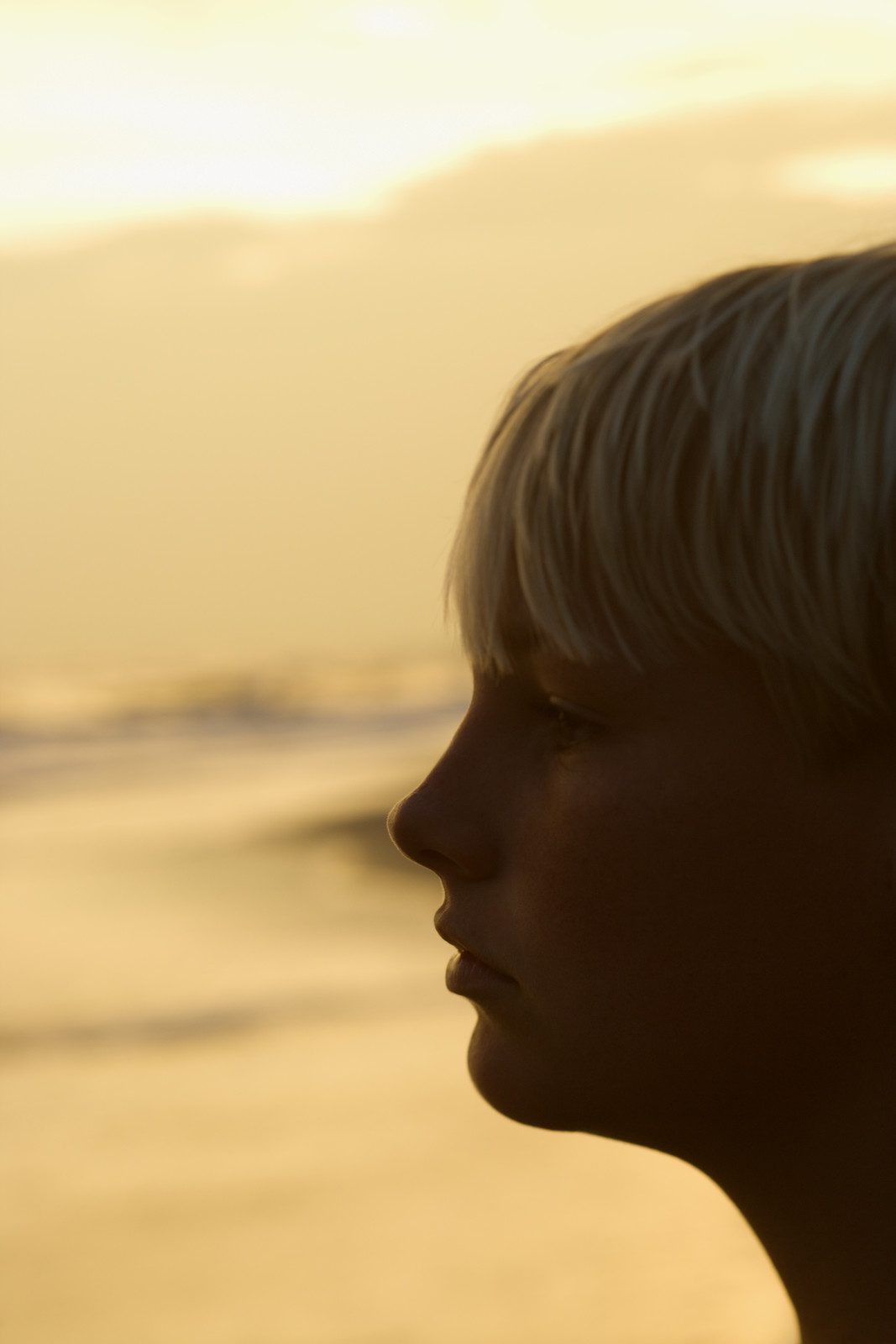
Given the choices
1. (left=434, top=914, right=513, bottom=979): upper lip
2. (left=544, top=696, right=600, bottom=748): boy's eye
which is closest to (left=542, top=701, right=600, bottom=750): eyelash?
(left=544, top=696, right=600, bottom=748): boy's eye

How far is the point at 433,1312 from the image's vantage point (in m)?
2.97

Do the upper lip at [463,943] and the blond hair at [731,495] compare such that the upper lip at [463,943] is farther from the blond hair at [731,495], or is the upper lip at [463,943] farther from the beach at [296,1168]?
the beach at [296,1168]

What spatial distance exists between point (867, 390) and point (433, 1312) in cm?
232

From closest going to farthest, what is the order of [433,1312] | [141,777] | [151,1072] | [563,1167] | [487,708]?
[487,708] < [433,1312] < [563,1167] < [151,1072] < [141,777]

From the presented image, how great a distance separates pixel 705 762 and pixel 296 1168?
2836mm

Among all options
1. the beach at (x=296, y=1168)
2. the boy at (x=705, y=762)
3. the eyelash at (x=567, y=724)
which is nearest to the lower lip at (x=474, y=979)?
the boy at (x=705, y=762)

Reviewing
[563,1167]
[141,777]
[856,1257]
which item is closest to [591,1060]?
[856,1257]

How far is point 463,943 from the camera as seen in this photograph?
121 cm

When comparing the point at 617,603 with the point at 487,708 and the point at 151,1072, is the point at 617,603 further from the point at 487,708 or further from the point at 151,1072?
the point at 151,1072

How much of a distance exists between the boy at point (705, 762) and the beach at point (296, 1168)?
1844mm

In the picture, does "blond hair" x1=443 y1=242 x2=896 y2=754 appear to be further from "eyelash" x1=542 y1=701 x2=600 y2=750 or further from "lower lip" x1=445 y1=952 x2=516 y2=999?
"lower lip" x1=445 y1=952 x2=516 y2=999

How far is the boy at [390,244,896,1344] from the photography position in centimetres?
107

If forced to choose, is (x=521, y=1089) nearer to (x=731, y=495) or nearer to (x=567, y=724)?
(x=567, y=724)

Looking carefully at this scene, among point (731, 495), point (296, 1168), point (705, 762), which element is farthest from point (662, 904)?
point (296, 1168)
